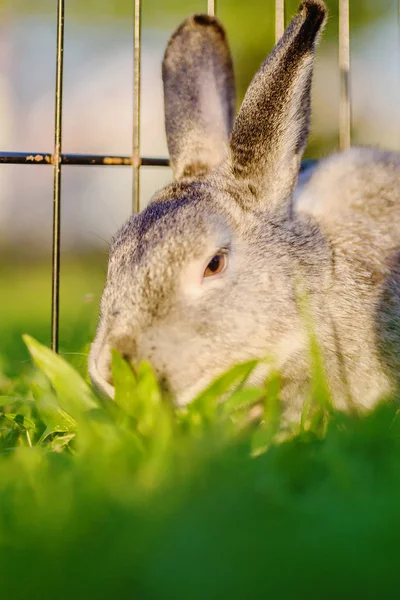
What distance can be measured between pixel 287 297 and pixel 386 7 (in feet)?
35.7

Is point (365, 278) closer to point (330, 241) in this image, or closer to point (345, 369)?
point (330, 241)

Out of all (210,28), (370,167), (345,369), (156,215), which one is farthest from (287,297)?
(210,28)

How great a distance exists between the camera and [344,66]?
3371 millimetres

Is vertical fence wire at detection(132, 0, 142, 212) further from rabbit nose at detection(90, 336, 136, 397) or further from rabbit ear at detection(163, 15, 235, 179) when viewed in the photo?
rabbit nose at detection(90, 336, 136, 397)

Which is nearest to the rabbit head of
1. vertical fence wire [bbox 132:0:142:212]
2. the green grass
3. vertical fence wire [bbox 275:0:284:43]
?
the green grass

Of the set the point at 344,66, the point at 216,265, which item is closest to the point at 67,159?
the point at 216,265

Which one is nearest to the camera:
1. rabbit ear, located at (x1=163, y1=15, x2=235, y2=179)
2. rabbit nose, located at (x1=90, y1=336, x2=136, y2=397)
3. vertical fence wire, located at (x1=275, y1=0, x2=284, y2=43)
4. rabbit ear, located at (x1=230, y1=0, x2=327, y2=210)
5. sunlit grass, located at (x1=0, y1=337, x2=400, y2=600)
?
sunlit grass, located at (x1=0, y1=337, x2=400, y2=600)

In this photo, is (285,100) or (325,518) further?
(285,100)

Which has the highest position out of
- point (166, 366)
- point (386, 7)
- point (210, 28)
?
point (386, 7)

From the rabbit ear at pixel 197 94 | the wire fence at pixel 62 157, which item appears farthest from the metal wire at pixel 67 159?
the rabbit ear at pixel 197 94

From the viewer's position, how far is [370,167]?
8.93ft

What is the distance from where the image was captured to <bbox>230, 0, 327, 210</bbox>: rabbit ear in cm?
222

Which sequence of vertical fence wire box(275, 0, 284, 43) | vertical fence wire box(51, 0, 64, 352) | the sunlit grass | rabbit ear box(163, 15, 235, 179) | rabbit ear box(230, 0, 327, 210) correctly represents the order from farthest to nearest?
vertical fence wire box(275, 0, 284, 43) < rabbit ear box(163, 15, 235, 179) < vertical fence wire box(51, 0, 64, 352) < rabbit ear box(230, 0, 327, 210) < the sunlit grass

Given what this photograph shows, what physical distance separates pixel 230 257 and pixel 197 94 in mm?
1173
